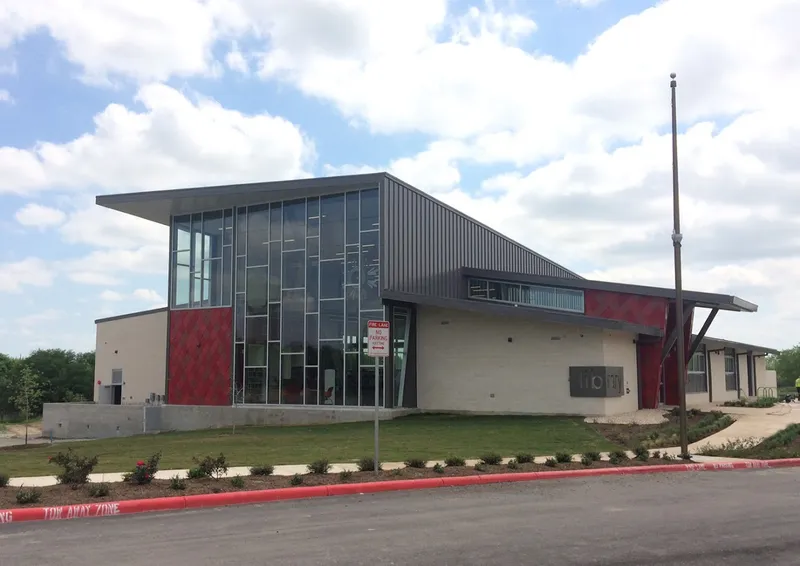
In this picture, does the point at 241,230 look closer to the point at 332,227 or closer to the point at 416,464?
the point at 332,227

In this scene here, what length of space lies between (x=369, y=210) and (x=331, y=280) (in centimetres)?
321

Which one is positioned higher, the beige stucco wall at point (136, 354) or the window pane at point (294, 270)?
the window pane at point (294, 270)

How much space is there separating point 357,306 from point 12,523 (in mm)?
19651

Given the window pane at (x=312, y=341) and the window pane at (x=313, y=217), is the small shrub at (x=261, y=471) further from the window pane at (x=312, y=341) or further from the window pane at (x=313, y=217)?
the window pane at (x=313, y=217)

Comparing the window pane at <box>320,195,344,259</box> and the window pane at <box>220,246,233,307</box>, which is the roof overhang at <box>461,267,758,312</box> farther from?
the window pane at <box>220,246,233,307</box>

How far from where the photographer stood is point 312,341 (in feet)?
96.0

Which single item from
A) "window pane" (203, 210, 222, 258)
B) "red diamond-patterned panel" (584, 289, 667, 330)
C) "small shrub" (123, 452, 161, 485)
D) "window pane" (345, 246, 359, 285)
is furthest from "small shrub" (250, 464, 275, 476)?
"window pane" (203, 210, 222, 258)

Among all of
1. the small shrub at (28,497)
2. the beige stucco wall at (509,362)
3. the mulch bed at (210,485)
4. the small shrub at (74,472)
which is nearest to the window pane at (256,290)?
the beige stucco wall at (509,362)

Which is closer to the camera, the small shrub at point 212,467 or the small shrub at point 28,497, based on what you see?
the small shrub at point 28,497

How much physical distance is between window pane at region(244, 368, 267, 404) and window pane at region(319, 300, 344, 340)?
11.9 ft

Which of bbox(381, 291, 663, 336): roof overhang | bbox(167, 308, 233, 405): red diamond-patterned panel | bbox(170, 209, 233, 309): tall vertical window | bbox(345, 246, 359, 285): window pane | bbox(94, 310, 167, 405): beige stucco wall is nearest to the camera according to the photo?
bbox(381, 291, 663, 336): roof overhang

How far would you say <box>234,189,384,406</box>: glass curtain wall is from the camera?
92.5ft

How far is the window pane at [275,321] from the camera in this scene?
30344 millimetres

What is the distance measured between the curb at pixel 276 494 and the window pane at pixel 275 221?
66.0 feet
